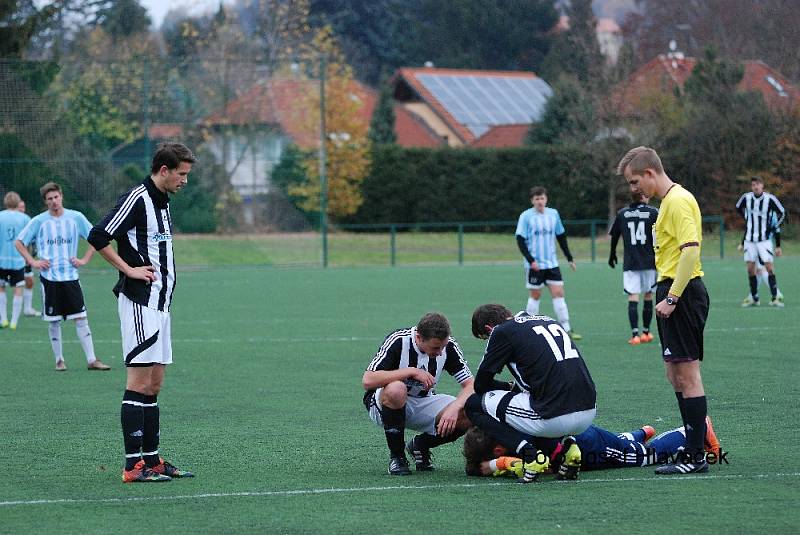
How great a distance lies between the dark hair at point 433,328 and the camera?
7.25 metres

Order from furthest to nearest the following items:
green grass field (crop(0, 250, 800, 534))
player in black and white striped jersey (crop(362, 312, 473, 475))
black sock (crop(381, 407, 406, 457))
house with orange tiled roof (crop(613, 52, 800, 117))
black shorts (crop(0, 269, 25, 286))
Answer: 1. house with orange tiled roof (crop(613, 52, 800, 117))
2. black shorts (crop(0, 269, 25, 286))
3. black sock (crop(381, 407, 406, 457))
4. player in black and white striped jersey (crop(362, 312, 473, 475))
5. green grass field (crop(0, 250, 800, 534))

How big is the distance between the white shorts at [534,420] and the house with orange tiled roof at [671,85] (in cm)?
3618

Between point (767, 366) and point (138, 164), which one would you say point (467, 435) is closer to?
point (767, 366)

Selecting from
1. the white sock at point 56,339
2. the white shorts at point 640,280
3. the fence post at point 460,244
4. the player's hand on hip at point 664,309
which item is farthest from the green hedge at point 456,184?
the player's hand on hip at point 664,309

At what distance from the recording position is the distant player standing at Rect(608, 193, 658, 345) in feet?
50.1

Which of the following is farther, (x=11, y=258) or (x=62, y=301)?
(x=11, y=258)

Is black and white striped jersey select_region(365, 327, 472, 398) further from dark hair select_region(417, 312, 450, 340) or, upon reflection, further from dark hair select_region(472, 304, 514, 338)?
dark hair select_region(472, 304, 514, 338)

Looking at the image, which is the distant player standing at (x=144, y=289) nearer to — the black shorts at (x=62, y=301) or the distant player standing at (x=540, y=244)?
the black shorts at (x=62, y=301)

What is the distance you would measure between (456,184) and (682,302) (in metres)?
37.5

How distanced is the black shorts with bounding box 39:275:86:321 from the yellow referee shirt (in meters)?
7.62

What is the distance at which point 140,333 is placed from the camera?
23.7 feet

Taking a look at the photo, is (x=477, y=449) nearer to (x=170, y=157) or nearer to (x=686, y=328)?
(x=686, y=328)

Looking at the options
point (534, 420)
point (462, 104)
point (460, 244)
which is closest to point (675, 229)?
point (534, 420)

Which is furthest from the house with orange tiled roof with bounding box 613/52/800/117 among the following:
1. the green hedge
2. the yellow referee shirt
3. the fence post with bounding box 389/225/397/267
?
the yellow referee shirt
